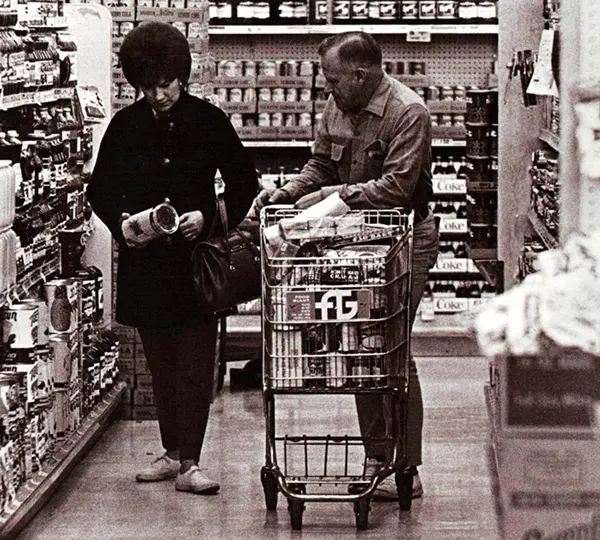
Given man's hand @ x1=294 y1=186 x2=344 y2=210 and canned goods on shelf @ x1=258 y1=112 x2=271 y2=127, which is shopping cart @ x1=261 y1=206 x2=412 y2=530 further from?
canned goods on shelf @ x1=258 y1=112 x2=271 y2=127

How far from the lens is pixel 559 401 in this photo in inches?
72.0

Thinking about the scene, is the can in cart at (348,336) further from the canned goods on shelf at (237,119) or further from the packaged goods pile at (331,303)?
the canned goods on shelf at (237,119)

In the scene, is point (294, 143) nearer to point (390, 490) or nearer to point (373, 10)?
point (373, 10)

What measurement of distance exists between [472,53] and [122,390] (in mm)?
3778

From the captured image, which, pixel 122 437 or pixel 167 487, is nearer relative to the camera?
pixel 167 487

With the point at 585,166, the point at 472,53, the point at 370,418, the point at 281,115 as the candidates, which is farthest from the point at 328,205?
the point at 472,53

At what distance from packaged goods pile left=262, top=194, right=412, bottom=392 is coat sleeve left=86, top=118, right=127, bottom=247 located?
0.75 meters

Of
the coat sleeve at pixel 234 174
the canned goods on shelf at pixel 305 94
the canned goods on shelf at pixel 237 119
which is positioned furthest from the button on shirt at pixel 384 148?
the canned goods on shelf at pixel 237 119

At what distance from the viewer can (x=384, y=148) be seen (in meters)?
5.06

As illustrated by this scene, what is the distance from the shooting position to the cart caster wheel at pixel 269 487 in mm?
4938

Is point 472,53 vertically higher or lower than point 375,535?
higher

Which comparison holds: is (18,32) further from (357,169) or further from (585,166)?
(585,166)

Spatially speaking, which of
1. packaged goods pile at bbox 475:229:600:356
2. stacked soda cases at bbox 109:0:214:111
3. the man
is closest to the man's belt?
the man

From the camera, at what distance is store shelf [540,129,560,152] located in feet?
16.8
